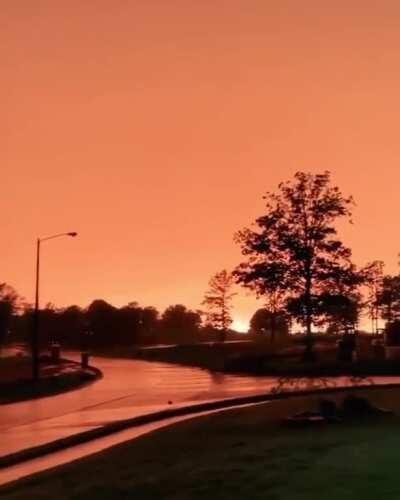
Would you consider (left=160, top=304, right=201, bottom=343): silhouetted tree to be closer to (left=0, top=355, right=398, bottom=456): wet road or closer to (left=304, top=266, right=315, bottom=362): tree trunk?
(left=304, top=266, right=315, bottom=362): tree trunk

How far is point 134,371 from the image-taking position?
5725cm

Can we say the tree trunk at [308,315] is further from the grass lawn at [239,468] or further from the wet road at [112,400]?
the grass lawn at [239,468]

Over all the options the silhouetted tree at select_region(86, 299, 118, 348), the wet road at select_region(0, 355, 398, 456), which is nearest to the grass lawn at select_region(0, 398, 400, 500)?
the wet road at select_region(0, 355, 398, 456)

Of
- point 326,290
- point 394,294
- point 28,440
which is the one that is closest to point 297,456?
point 28,440

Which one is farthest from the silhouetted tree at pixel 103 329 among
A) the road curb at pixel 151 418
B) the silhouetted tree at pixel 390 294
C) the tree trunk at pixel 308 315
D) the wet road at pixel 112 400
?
the road curb at pixel 151 418

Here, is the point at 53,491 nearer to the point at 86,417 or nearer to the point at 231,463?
the point at 231,463

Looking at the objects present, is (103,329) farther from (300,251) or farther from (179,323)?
(300,251)

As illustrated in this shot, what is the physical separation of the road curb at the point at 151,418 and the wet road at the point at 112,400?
0.34 m

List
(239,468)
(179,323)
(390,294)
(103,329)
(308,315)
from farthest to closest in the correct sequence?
(179,323) → (103,329) → (390,294) → (308,315) → (239,468)

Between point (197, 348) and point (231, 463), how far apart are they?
72718mm

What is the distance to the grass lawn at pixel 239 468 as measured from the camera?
1376 cm

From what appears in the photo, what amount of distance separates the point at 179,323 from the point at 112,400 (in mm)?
143048

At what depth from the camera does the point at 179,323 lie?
17612 cm

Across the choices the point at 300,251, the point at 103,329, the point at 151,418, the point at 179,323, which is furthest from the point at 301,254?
the point at 179,323
